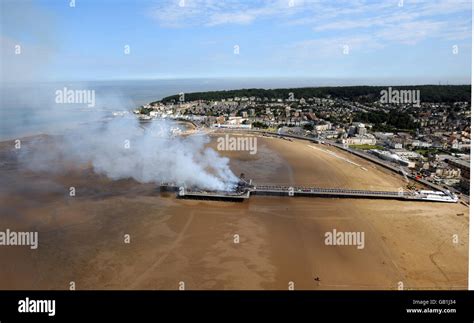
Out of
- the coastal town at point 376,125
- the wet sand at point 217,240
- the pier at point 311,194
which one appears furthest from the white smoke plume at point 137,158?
the coastal town at point 376,125

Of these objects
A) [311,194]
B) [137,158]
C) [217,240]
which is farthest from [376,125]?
[217,240]

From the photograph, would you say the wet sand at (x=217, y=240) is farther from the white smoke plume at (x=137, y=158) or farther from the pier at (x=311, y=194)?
the white smoke plume at (x=137, y=158)

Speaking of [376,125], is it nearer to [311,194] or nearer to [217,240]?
[311,194]

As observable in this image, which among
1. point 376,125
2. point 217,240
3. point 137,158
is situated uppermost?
point 376,125

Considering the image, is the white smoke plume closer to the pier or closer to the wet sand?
the pier

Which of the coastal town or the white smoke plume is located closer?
the white smoke plume

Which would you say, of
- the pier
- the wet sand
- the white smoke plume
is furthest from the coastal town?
the white smoke plume
